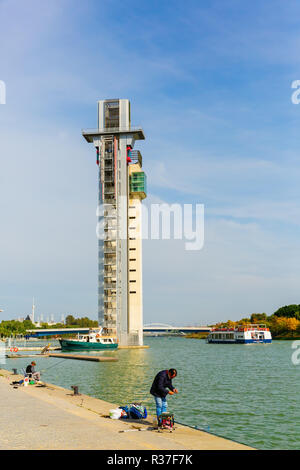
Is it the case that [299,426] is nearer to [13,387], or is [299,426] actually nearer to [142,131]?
[13,387]

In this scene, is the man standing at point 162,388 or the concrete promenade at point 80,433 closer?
the concrete promenade at point 80,433

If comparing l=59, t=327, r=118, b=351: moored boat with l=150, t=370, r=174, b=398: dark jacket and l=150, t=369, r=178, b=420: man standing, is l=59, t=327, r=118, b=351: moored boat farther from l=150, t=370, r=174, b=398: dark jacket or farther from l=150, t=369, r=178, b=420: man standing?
l=150, t=370, r=174, b=398: dark jacket

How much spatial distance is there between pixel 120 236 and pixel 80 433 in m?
114

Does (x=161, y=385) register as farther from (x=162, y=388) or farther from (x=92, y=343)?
(x=92, y=343)

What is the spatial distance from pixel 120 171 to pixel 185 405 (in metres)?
109

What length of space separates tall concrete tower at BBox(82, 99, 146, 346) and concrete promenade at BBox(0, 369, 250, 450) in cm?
10560

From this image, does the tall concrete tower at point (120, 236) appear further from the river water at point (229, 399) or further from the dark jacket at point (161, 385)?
the dark jacket at point (161, 385)

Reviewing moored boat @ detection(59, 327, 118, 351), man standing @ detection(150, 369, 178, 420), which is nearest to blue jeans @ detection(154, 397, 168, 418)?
man standing @ detection(150, 369, 178, 420)

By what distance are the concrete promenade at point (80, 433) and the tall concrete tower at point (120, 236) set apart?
106m

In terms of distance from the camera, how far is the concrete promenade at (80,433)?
14047mm

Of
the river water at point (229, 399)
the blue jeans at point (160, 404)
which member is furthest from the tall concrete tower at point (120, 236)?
the blue jeans at point (160, 404)

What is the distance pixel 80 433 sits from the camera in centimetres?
1577

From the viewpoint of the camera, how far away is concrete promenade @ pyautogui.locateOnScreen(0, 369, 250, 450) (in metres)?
14.0
